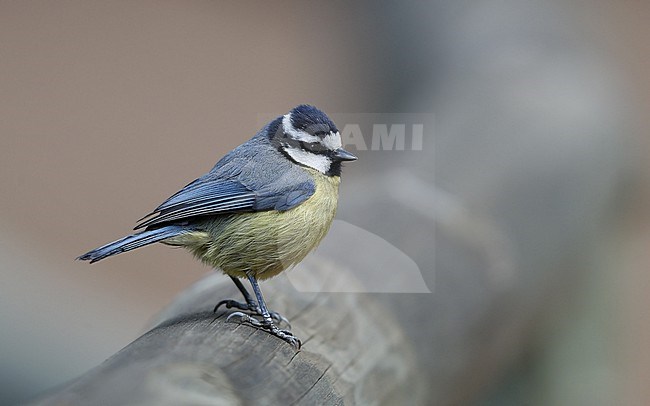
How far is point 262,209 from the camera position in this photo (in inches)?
45.9

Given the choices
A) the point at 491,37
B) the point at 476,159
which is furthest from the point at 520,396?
the point at 491,37

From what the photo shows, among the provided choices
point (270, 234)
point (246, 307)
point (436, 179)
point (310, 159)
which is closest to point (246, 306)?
point (246, 307)

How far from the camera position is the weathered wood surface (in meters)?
0.86

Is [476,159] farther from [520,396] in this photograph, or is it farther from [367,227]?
[520,396]

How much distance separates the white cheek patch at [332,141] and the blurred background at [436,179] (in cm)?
26

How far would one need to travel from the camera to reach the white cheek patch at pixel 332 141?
1076mm

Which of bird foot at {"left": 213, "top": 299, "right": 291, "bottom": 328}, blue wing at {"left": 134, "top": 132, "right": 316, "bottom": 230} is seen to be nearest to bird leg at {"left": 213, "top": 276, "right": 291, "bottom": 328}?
bird foot at {"left": 213, "top": 299, "right": 291, "bottom": 328}

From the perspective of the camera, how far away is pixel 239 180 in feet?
3.73

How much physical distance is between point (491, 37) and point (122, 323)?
1.42m

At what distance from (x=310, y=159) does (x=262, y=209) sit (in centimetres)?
10

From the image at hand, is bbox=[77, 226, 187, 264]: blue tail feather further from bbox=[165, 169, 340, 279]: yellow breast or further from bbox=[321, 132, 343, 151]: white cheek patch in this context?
bbox=[321, 132, 343, 151]: white cheek patch

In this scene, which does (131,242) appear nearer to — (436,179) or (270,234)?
(270,234)

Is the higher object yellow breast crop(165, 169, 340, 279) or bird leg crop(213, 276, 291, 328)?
yellow breast crop(165, 169, 340, 279)

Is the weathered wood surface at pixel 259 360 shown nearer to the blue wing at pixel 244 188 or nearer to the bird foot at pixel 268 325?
the bird foot at pixel 268 325
